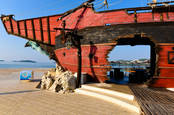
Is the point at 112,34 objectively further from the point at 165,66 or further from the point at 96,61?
the point at 165,66

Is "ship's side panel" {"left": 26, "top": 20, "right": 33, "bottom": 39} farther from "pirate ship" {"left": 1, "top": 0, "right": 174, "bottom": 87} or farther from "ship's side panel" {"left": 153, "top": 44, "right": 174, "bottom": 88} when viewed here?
"ship's side panel" {"left": 153, "top": 44, "right": 174, "bottom": 88}

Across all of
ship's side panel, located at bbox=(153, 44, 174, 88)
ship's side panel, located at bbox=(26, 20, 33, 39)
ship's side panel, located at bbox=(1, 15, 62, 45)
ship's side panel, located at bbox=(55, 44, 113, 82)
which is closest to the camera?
ship's side panel, located at bbox=(153, 44, 174, 88)

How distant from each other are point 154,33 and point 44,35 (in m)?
11.4

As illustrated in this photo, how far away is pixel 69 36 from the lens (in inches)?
295

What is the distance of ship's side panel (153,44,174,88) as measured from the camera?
6.27 metres

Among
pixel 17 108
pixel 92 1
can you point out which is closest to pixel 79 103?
pixel 17 108

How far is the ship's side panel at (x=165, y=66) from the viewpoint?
6270mm

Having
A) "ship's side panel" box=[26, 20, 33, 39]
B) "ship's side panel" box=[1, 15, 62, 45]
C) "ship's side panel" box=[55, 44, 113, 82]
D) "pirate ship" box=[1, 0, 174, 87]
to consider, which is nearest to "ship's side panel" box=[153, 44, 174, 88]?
"pirate ship" box=[1, 0, 174, 87]

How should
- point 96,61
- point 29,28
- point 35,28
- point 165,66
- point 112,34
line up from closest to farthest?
point 165,66 < point 112,34 < point 96,61 < point 35,28 < point 29,28

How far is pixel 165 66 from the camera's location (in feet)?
20.7

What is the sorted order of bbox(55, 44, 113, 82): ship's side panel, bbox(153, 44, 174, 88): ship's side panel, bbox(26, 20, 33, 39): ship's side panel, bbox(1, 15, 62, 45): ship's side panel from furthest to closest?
bbox(26, 20, 33, 39): ship's side panel → bbox(1, 15, 62, 45): ship's side panel → bbox(55, 44, 113, 82): ship's side panel → bbox(153, 44, 174, 88): ship's side panel

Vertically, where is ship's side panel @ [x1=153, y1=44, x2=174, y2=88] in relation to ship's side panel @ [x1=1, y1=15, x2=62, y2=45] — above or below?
below

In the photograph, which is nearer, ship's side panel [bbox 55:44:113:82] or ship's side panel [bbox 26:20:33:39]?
ship's side panel [bbox 55:44:113:82]

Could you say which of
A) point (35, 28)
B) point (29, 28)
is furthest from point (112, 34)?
point (29, 28)
